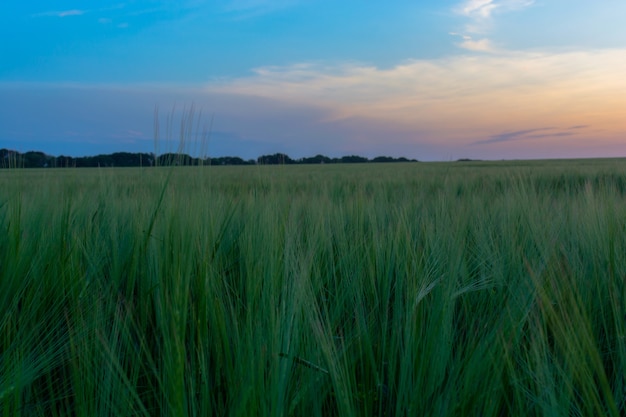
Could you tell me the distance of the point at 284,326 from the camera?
715 mm

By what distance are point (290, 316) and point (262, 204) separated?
0.79 metres

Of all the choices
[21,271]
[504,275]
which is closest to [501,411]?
[504,275]

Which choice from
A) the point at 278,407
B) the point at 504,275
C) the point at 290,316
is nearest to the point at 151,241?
the point at 290,316

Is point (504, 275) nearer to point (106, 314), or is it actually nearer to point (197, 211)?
point (197, 211)

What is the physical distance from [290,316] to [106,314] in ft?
1.50

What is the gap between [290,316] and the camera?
0.71 meters

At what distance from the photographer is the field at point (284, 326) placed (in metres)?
0.68

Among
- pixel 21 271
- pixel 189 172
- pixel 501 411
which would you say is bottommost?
pixel 501 411

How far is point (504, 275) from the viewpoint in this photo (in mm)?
1155

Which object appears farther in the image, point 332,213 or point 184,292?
point 332,213

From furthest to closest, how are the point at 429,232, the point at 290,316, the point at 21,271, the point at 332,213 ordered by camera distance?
the point at 332,213, the point at 429,232, the point at 21,271, the point at 290,316

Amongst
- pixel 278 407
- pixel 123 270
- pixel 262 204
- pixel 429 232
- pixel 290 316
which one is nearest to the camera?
pixel 278 407

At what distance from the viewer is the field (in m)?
0.68

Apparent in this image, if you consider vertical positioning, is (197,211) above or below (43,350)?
above
